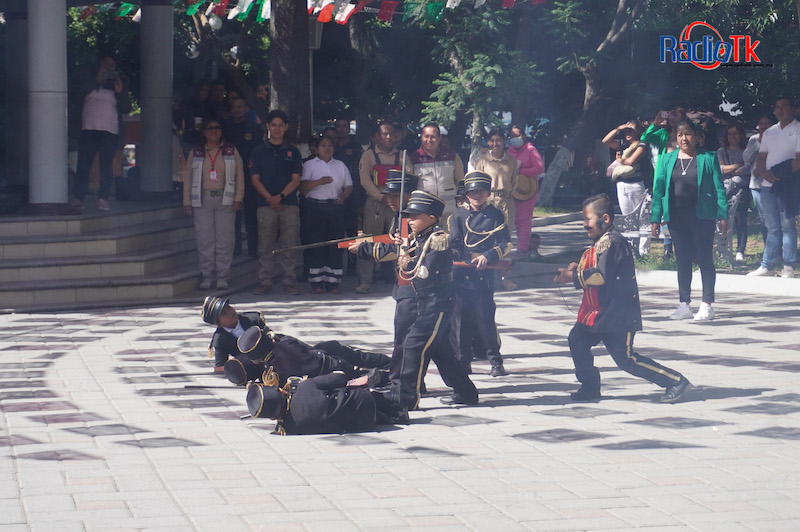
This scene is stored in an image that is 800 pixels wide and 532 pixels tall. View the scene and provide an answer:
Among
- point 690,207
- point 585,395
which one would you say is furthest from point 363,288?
point 585,395

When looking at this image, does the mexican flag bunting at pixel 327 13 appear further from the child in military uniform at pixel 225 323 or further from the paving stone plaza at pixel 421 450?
the child in military uniform at pixel 225 323

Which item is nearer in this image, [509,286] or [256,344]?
[256,344]

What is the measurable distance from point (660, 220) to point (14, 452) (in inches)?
291

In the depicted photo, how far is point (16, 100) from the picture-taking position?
17.5 meters

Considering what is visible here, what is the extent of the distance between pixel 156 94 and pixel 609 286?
32.5ft

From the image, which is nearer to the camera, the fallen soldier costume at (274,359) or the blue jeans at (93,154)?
the fallen soldier costume at (274,359)

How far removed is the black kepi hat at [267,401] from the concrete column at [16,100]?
36.4 feet

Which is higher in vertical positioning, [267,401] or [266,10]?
[266,10]

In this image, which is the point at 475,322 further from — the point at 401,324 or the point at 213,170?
the point at 213,170

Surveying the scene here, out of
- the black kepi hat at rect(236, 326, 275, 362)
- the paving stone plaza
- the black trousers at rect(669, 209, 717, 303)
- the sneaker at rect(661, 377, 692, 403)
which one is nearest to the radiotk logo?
the black trousers at rect(669, 209, 717, 303)

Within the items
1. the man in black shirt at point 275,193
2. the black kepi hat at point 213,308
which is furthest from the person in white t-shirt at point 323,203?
the black kepi hat at point 213,308

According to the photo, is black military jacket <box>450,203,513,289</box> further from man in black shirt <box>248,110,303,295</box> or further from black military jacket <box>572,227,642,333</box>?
man in black shirt <box>248,110,303,295</box>

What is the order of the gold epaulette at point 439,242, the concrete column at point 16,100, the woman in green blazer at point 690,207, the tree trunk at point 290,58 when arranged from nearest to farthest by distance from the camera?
1. the gold epaulette at point 439,242
2. the woman in green blazer at point 690,207
3. the tree trunk at point 290,58
4. the concrete column at point 16,100

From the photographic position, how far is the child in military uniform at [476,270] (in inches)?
360
